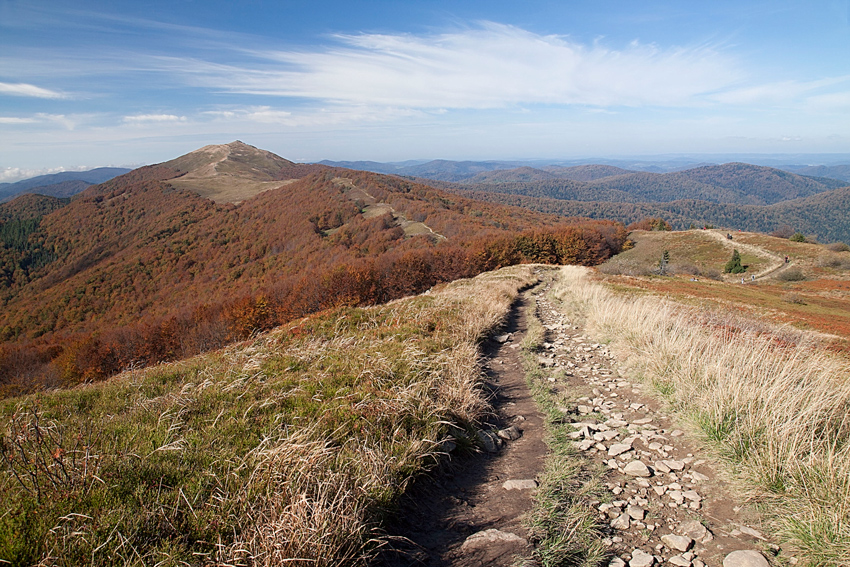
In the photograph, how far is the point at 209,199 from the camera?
165m

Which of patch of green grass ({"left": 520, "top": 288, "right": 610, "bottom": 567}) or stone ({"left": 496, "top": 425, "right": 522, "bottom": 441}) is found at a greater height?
patch of green grass ({"left": 520, "top": 288, "right": 610, "bottom": 567})

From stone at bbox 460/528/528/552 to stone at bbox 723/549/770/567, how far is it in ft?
4.74

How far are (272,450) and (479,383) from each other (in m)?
3.47

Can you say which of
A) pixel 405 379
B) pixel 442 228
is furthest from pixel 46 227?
pixel 405 379

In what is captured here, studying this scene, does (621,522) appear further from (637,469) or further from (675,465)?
(675,465)

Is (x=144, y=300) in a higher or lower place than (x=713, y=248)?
lower

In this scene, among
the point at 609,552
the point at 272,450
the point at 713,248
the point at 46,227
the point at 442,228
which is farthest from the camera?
the point at 46,227

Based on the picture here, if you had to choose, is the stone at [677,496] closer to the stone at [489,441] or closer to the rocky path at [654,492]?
the rocky path at [654,492]

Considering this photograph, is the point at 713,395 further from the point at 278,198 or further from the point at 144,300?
the point at 278,198

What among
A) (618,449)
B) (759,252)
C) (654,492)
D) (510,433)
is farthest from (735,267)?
(654,492)

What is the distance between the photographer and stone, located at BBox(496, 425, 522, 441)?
4.97 m

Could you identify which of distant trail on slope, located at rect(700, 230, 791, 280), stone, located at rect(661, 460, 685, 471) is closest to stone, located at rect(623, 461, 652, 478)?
stone, located at rect(661, 460, 685, 471)

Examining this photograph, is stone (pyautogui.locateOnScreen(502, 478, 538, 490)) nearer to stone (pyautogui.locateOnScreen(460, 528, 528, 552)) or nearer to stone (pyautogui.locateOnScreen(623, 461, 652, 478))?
stone (pyautogui.locateOnScreen(460, 528, 528, 552))

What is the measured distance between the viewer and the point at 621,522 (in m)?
3.25
